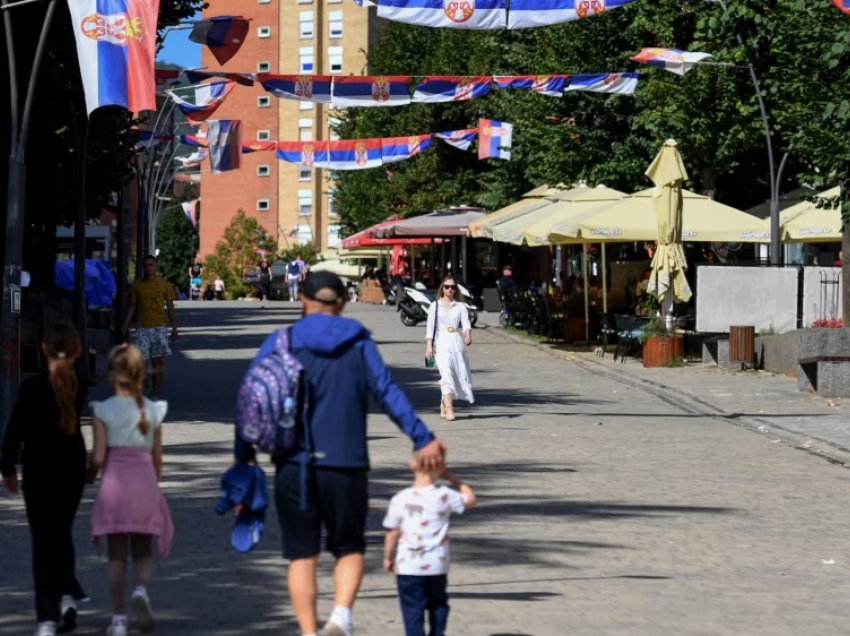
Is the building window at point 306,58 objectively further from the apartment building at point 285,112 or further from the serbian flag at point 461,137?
the serbian flag at point 461,137

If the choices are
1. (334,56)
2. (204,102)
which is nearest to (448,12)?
(204,102)

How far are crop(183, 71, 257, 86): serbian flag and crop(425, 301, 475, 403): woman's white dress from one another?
606 cm

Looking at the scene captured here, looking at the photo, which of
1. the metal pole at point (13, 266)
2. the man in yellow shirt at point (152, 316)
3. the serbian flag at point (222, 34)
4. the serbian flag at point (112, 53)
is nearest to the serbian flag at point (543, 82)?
the serbian flag at point (222, 34)

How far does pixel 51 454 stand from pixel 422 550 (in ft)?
6.16

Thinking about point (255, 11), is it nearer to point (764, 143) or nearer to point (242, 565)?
point (764, 143)

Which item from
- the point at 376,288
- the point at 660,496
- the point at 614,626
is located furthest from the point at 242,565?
the point at 376,288

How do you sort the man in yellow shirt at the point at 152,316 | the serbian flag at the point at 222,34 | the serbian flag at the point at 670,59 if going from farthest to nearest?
1. the serbian flag at the point at 670,59
2. the serbian flag at the point at 222,34
3. the man in yellow shirt at the point at 152,316

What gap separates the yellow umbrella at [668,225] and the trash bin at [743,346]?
1554 millimetres

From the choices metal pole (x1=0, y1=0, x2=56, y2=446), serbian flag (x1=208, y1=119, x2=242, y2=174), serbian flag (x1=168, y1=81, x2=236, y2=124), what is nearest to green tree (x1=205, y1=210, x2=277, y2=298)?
serbian flag (x1=208, y1=119, x2=242, y2=174)

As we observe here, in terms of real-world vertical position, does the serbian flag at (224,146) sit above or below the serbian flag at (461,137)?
below

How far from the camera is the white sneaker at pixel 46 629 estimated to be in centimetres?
745

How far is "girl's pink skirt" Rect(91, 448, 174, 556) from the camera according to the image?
25.0 ft

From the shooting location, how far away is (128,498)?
762cm

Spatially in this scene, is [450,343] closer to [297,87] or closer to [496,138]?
[297,87]
